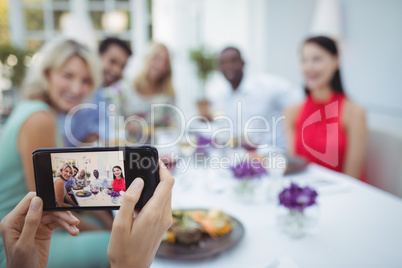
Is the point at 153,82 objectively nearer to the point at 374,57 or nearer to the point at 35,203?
the point at 374,57

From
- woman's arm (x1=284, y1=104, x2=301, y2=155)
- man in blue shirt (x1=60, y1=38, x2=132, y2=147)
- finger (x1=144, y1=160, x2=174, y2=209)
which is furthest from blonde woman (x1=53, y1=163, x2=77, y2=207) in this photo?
woman's arm (x1=284, y1=104, x2=301, y2=155)

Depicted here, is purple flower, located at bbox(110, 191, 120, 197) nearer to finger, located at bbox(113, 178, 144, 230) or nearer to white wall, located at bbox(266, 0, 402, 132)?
finger, located at bbox(113, 178, 144, 230)

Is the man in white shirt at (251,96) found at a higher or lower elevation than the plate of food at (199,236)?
higher

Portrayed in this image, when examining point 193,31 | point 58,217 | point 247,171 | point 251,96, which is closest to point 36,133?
point 58,217

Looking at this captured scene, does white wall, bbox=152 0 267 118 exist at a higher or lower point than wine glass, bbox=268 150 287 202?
higher

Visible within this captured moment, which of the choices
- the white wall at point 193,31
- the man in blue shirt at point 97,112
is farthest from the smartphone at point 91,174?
the white wall at point 193,31

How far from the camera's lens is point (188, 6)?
4.31 meters

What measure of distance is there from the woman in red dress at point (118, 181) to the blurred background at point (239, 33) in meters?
1.09

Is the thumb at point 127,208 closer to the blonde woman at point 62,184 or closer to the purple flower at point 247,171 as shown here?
the blonde woman at point 62,184

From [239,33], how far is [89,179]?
3.54 metres

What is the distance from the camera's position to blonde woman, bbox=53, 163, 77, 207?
389mm

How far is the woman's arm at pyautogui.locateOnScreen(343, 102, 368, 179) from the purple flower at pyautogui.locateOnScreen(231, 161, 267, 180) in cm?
66

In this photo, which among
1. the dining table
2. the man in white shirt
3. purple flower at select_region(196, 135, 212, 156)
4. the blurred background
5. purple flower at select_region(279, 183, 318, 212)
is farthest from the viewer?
the man in white shirt

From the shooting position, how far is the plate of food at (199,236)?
1.93ft
